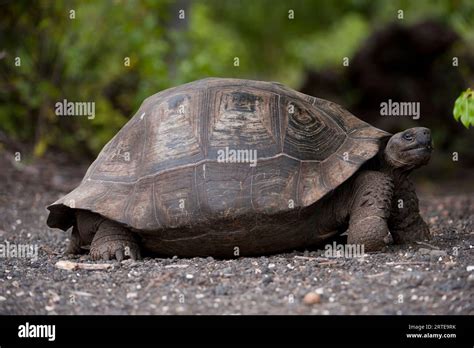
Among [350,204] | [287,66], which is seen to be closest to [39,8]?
[350,204]

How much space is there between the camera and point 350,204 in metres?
5.75

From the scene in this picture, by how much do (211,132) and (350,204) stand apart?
1.21 meters

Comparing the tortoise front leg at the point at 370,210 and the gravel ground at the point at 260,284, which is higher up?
the tortoise front leg at the point at 370,210

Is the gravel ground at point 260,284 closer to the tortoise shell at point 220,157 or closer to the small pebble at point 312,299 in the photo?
the small pebble at point 312,299

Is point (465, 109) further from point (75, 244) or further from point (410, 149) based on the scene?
point (75, 244)

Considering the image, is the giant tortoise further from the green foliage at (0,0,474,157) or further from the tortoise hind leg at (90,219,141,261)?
the green foliage at (0,0,474,157)

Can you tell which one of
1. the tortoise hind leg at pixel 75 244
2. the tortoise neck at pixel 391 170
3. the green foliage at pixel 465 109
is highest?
the green foliage at pixel 465 109

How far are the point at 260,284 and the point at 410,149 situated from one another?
190 cm

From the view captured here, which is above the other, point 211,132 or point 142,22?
point 142,22

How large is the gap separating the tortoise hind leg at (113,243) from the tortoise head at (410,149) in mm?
2131

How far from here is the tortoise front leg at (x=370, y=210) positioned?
→ 5.47 m

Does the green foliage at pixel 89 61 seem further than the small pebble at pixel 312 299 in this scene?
Yes

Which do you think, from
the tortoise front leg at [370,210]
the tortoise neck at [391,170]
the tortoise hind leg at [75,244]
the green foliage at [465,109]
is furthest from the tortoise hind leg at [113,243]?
the green foliage at [465,109]

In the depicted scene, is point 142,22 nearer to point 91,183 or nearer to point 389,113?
point 389,113
